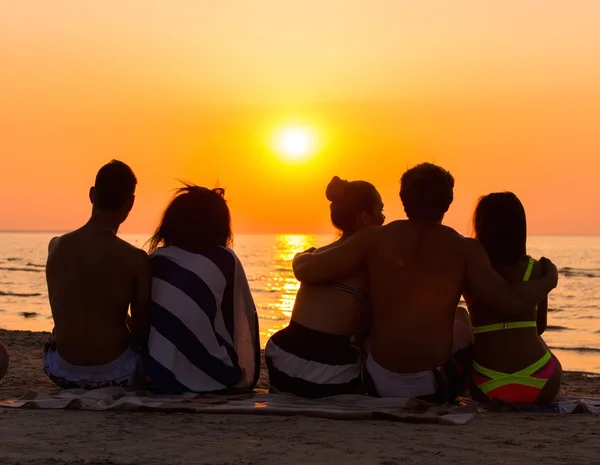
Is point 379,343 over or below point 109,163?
below

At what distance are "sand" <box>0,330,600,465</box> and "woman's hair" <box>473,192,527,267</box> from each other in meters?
1.02

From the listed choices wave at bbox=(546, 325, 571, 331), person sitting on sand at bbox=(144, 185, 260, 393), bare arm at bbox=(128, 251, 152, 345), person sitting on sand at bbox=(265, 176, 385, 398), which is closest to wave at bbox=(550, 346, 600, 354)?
wave at bbox=(546, 325, 571, 331)

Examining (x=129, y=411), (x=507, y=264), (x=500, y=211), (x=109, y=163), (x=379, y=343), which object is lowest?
(x=129, y=411)

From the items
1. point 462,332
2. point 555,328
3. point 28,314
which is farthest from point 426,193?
point 555,328

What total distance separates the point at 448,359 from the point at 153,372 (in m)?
1.92

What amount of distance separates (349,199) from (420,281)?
0.79m

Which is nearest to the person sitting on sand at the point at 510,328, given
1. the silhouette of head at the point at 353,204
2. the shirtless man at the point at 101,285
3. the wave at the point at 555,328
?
the silhouette of head at the point at 353,204

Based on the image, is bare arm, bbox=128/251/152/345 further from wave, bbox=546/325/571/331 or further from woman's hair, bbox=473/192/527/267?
wave, bbox=546/325/571/331

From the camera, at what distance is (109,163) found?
5020mm

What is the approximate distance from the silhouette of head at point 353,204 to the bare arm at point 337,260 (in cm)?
25

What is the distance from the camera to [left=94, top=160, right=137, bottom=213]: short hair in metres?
4.99

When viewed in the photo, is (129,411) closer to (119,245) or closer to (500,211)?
(119,245)

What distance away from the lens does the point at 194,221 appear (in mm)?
5191

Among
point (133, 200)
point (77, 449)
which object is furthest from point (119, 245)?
point (77, 449)
